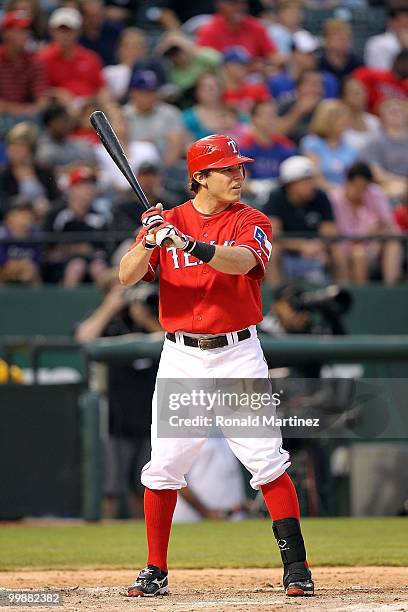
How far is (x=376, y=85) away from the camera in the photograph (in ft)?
41.8

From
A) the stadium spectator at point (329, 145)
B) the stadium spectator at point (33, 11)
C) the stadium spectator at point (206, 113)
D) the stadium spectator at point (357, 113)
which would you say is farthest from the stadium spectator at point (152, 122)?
the stadium spectator at point (357, 113)

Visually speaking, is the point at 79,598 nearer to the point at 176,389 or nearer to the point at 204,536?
the point at 176,389

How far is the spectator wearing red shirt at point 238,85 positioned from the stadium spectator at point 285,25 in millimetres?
938

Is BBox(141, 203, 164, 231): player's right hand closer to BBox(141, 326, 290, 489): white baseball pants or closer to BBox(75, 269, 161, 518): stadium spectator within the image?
BBox(141, 326, 290, 489): white baseball pants

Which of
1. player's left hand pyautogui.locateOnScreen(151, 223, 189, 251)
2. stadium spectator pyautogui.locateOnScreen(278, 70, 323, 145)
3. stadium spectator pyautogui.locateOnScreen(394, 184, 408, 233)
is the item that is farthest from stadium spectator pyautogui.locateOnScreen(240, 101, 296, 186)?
player's left hand pyautogui.locateOnScreen(151, 223, 189, 251)

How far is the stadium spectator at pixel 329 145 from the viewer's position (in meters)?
11.3

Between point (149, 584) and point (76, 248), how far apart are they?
5356mm

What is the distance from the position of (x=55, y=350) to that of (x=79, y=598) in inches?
157

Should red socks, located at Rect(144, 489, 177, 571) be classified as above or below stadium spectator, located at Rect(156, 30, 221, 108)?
below

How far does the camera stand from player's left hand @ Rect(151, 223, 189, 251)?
15.0ft

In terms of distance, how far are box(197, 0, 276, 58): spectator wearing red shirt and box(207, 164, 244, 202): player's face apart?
794 centimetres

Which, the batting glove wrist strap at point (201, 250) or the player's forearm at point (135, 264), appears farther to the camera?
the player's forearm at point (135, 264)

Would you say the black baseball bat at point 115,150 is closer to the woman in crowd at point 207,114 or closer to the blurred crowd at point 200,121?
the blurred crowd at point 200,121

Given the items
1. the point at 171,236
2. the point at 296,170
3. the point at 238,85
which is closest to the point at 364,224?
the point at 296,170
